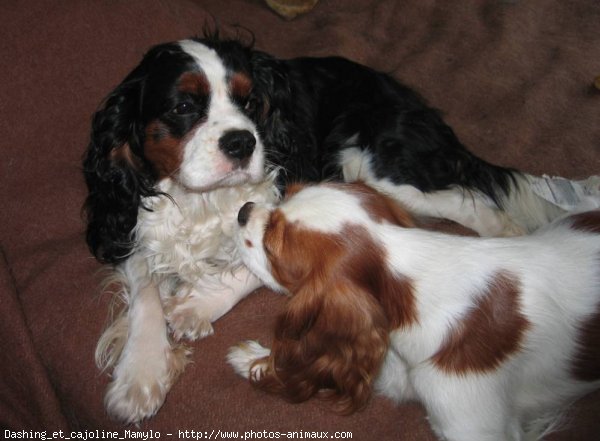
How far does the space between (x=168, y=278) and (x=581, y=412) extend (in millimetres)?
1669

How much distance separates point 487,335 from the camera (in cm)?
161

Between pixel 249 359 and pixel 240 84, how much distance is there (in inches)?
40.1

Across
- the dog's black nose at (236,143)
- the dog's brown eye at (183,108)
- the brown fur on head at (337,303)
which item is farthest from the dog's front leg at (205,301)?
the dog's brown eye at (183,108)

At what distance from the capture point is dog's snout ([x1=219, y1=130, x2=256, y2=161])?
1.93 meters

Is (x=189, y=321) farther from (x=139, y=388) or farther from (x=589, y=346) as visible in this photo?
(x=589, y=346)

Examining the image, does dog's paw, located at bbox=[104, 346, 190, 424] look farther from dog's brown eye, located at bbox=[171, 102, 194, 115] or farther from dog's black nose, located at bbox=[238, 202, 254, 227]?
dog's brown eye, located at bbox=[171, 102, 194, 115]

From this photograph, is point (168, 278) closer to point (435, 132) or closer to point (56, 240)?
point (56, 240)

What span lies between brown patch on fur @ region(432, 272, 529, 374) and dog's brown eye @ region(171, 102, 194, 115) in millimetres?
1182

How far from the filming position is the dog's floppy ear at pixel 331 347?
158cm

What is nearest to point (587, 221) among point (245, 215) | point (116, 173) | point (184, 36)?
point (245, 215)

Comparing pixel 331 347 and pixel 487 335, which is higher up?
pixel 487 335

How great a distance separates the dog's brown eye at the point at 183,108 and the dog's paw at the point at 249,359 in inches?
34.6

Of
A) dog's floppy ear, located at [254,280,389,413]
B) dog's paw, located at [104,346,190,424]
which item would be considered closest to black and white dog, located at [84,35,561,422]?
dog's paw, located at [104,346,190,424]

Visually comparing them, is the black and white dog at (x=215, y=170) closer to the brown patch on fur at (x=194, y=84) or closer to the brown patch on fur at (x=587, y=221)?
the brown patch on fur at (x=194, y=84)
